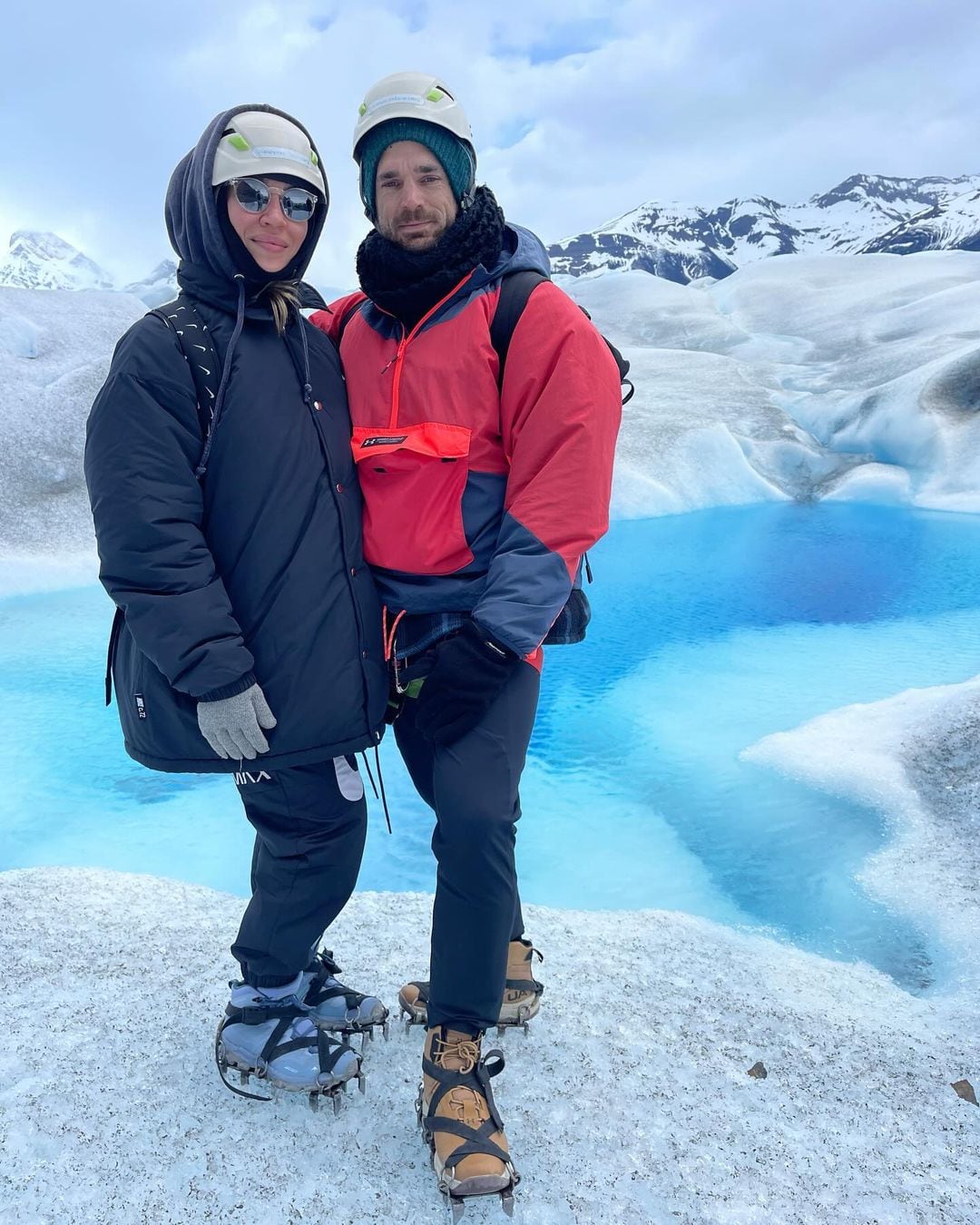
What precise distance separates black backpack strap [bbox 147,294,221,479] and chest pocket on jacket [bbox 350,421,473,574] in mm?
399

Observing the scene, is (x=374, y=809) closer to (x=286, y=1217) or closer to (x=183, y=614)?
(x=286, y=1217)

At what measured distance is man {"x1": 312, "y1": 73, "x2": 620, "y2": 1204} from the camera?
6.50ft

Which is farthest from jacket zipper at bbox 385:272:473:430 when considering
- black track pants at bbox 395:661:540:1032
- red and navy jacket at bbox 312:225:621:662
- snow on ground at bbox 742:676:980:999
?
snow on ground at bbox 742:676:980:999

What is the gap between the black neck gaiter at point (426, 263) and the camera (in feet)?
6.90

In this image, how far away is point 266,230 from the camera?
6.96 feet

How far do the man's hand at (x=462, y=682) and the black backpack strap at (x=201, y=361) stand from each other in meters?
0.76

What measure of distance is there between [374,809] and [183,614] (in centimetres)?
398

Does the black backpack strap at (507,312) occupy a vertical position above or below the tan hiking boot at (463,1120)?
above

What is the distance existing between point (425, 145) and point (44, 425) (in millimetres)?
14491

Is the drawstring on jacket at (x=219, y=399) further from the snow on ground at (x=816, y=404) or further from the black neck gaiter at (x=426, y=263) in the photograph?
the snow on ground at (x=816, y=404)

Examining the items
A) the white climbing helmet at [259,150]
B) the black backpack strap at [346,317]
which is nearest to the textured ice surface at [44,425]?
the black backpack strap at [346,317]

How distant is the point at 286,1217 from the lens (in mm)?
2010

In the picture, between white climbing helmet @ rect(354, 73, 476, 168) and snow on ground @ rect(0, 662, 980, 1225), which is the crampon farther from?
white climbing helmet @ rect(354, 73, 476, 168)

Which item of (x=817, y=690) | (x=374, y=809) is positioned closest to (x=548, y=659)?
(x=817, y=690)
